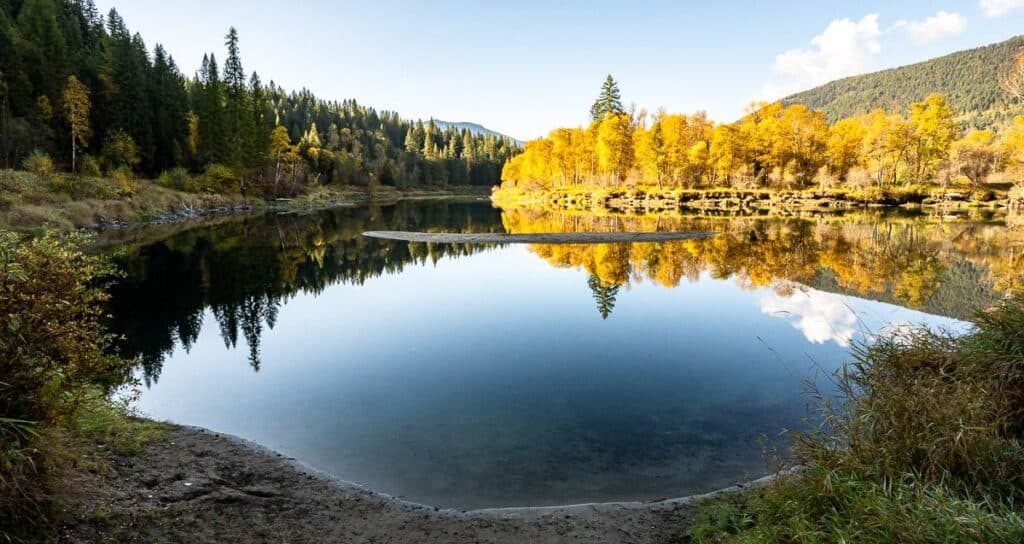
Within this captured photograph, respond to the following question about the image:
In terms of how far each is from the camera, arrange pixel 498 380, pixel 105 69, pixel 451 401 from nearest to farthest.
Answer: pixel 451 401
pixel 498 380
pixel 105 69

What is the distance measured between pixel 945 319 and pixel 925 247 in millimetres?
19634

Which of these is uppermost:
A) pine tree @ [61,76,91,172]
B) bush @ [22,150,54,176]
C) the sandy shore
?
pine tree @ [61,76,91,172]

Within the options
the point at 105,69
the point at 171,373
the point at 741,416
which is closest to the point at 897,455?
the point at 741,416

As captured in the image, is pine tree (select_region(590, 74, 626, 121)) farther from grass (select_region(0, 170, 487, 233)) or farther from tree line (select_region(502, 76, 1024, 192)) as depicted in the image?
grass (select_region(0, 170, 487, 233))

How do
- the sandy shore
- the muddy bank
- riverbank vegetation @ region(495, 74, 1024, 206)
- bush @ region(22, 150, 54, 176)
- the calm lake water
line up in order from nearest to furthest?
the muddy bank
the calm lake water
the sandy shore
bush @ region(22, 150, 54, 176)
riverbank vegetation @ region(495, 74, 1024, 206)

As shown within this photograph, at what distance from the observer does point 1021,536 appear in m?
3.57

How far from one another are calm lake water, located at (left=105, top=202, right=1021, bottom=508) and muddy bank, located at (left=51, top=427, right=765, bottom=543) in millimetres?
594

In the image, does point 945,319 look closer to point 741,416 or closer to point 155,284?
point 741,416

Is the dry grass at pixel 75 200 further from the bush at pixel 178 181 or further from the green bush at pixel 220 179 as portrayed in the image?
the green bush at pixel 220 179

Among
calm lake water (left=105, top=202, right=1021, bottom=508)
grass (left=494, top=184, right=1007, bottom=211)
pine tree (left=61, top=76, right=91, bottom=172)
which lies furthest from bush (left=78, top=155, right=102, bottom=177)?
grass (left=494, top=184, right=1007, bottom=211)

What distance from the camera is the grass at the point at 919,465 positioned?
13.4 ft

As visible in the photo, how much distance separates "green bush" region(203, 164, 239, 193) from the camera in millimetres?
64000

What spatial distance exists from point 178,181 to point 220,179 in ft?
22.6

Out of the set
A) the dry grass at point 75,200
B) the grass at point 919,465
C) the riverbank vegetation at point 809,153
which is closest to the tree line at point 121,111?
the dry grass at point 75,200
